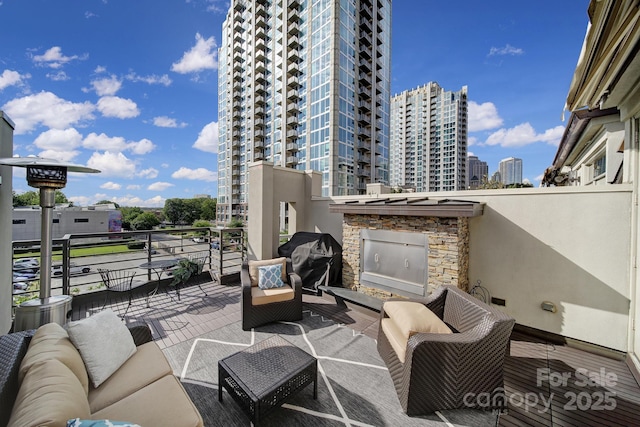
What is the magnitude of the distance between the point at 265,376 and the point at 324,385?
834mm

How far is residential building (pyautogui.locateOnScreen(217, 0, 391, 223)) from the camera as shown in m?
23.8

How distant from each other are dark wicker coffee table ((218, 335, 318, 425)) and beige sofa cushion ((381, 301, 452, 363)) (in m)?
0.97

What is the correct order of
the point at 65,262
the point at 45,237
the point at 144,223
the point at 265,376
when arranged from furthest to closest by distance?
the point at 144,223 → the point at 65,262 → the point at 45,237 → the point at 265,376

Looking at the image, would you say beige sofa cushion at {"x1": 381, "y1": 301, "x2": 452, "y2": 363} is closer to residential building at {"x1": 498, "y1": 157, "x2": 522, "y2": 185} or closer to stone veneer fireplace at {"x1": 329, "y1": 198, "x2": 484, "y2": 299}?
stone veneer fireplace at {"x1": 329, "y1": 198, "x2": 484, "y2": 299}

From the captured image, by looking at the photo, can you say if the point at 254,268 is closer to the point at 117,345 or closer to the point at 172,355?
the point at 172,355

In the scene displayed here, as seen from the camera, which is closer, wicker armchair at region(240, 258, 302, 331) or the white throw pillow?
the white throw pillow

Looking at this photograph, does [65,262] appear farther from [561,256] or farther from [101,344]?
[561,256]

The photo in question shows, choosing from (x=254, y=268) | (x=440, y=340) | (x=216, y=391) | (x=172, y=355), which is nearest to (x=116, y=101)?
(x=254, y=268)

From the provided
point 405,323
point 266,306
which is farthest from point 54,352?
point 405,323

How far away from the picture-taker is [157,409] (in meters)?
1.64

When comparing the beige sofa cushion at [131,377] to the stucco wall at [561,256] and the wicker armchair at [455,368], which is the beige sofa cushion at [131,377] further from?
the stucco wall at [561,256]

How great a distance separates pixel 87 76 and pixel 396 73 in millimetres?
32411

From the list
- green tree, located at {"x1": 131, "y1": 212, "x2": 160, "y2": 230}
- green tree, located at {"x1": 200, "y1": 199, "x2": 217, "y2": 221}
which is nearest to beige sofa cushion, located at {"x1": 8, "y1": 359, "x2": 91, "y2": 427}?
green tree, located at {"x1": 131, "y1": 212, "x2": 160, "y2": 230}

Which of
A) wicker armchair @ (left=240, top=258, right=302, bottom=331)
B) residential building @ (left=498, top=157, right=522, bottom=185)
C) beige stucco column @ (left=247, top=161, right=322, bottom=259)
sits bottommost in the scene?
wicker armchair @ (left=240, top=258, right=302, bottom=331)
